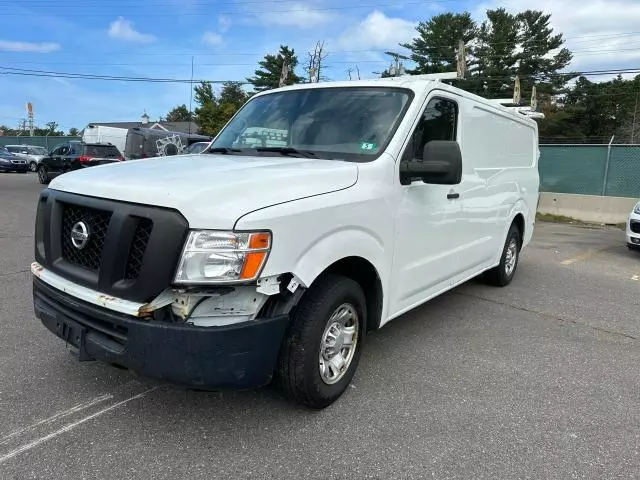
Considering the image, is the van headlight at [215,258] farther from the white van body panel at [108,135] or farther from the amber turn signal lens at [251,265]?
the white van body panel at [108,135]

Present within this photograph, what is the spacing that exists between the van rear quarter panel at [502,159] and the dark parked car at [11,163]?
30.3m

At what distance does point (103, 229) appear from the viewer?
2734mm

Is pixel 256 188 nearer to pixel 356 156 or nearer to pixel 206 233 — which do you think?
pixel 206 233

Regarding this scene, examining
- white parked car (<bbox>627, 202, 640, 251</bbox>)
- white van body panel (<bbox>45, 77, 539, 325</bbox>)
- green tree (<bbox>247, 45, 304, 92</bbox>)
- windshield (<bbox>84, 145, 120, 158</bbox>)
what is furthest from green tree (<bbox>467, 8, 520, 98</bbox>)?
white van body panel (<bbox>45, 77, 539, 325</bbox>)

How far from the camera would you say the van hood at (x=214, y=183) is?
2465 mm

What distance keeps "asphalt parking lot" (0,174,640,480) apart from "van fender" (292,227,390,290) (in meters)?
0.88

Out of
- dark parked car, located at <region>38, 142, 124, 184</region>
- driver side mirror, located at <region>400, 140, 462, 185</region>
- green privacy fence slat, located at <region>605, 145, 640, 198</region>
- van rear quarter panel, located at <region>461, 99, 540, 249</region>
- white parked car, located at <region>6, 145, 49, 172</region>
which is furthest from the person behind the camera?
white parked car, located at <region>6, 145, 49, 172</region>

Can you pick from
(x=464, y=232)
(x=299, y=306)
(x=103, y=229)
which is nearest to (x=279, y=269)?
(x=299, y=306)

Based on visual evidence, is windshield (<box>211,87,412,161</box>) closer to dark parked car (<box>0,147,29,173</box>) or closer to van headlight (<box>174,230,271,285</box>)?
van headlight (<box>174,230,271,285</box>)

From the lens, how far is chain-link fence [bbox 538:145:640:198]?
14.4 meters

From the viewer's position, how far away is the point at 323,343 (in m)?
3.04

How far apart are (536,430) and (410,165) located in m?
1.81

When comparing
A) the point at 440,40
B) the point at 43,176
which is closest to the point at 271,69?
the point at 440,40

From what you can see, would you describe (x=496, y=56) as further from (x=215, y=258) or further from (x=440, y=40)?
(x=215, y=258)
